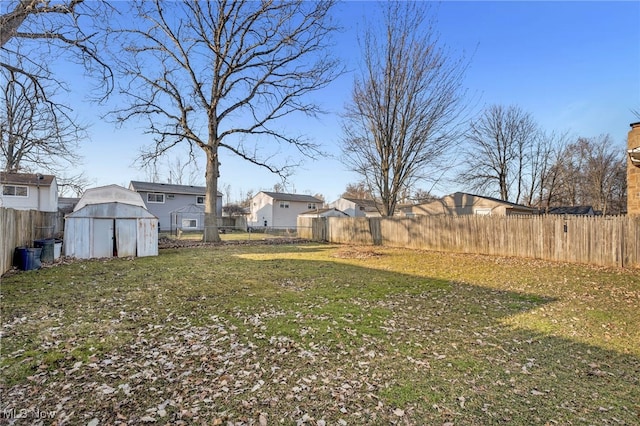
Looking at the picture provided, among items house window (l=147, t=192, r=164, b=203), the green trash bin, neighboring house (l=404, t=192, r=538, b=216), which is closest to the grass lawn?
the green trash bin

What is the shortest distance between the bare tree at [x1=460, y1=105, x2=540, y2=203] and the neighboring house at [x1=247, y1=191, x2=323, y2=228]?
64.8 feet

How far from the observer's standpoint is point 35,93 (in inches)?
294

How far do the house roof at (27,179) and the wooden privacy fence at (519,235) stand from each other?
24307 mm

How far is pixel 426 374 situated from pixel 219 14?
20.1 meters

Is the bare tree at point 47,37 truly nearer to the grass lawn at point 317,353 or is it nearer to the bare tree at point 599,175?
the grass lawn at point 317,353

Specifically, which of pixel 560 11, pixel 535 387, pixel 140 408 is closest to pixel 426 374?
pixel 535 387

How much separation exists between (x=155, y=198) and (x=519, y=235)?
31.5 metres

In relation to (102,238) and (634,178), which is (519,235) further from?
(102,238)

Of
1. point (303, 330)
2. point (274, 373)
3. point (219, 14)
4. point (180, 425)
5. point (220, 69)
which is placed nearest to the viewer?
point (180, 425)

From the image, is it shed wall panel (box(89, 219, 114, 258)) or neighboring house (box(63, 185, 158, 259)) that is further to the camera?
shed wall panel (box(89, 219, 114, 258))

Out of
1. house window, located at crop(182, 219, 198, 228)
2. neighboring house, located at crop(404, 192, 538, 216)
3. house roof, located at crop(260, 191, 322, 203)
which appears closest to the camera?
neighboring house, located at crop(404, 192, 538, 216)

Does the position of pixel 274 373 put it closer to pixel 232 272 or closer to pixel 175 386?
pixel 175 386

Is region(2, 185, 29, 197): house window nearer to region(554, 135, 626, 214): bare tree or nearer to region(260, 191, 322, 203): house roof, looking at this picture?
region(260, 191, 322, 203): house roof

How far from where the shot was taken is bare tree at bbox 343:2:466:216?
16.8 meters
